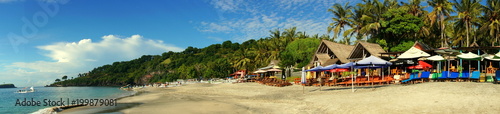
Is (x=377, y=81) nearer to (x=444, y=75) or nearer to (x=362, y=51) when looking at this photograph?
(x=444, y=75)

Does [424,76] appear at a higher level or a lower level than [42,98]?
higher

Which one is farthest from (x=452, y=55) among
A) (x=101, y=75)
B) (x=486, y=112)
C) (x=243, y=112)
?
(x=101, y=75)

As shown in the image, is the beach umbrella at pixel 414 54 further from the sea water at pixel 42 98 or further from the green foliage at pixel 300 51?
the green foliage at pixel 300 51

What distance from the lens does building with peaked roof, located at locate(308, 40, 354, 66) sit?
30.0m

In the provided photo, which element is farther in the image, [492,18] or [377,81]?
[492,18]


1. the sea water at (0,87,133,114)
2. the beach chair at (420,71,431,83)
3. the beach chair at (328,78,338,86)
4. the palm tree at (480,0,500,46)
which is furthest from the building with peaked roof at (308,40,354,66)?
the sea water at (0,87,133,114)

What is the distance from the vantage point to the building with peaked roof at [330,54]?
3004cm

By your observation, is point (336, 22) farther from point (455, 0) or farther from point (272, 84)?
point (272, 84)

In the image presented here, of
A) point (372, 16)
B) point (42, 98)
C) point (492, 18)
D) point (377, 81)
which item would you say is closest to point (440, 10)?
point (492, 18)

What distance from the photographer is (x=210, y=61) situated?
4048 inches

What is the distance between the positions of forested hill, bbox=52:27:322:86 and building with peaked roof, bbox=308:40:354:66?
5.04m

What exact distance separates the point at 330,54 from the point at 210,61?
73.5 meters

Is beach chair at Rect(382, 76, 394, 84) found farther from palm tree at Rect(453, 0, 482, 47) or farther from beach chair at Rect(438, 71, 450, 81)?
palm tree at Rect(453, 0, 482, 47)

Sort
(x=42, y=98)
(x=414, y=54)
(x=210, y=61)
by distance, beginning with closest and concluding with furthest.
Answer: (x=414, y=54), (x=42, y=98), (x=210, y=61)
